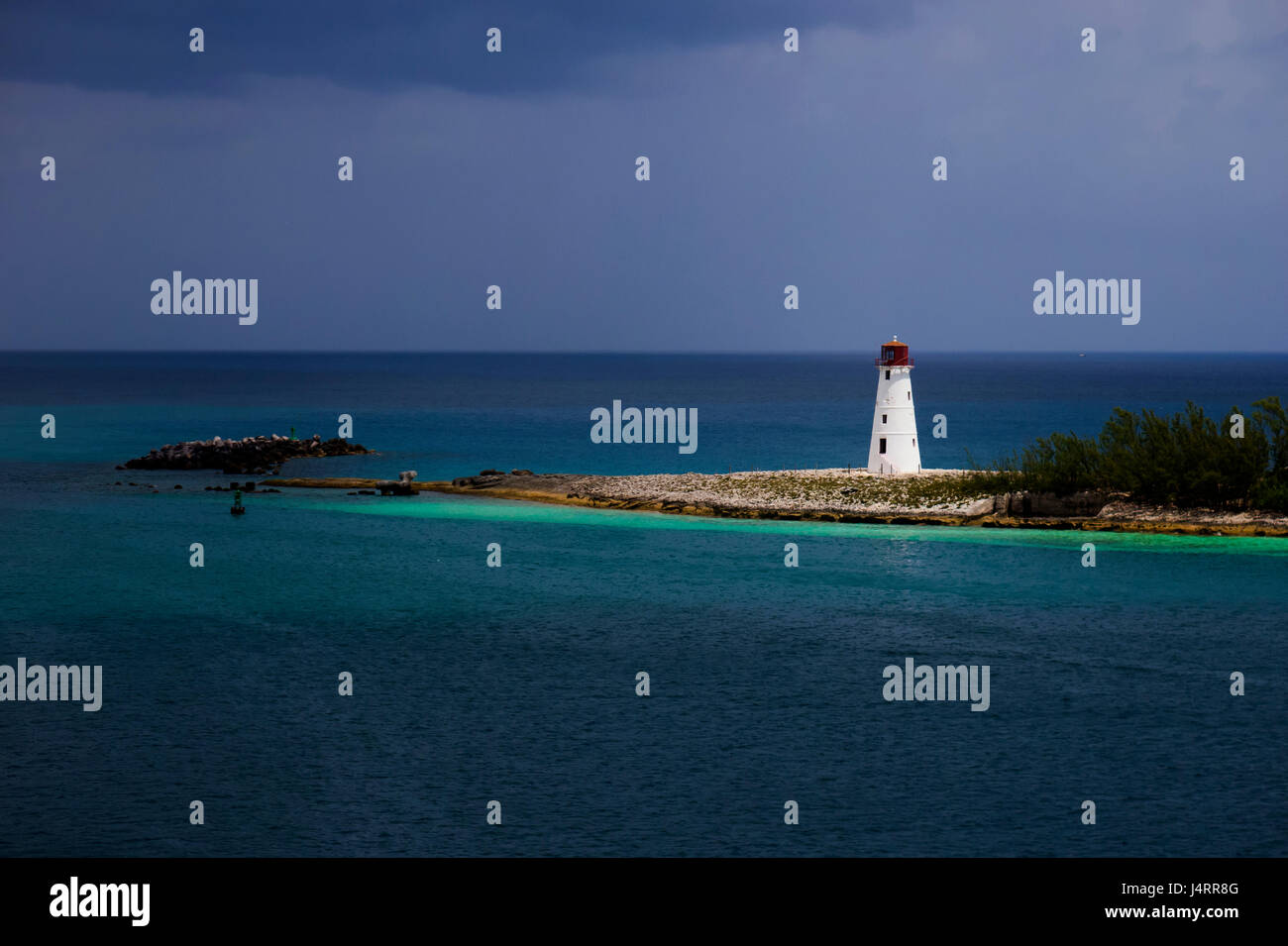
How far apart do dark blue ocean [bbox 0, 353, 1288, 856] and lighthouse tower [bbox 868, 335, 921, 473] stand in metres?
10.6

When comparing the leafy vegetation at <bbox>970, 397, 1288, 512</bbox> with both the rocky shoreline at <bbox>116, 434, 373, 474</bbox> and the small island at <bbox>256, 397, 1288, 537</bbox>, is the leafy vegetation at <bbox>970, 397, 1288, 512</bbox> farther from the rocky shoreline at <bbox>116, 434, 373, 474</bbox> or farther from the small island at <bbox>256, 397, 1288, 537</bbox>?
Answer: the rocky shoreline at <bbox>116, 434, 373, 474</bbox>

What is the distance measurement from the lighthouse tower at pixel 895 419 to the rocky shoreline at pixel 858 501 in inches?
41.4

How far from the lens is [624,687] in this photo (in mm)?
32281

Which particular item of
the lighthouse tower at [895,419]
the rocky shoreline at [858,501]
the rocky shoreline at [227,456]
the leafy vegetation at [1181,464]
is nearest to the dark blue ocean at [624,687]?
the rocky shoreline at [858,501]

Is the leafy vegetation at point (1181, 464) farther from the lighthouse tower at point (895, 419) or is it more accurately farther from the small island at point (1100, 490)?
the lighthouse tower at point (895, 419)

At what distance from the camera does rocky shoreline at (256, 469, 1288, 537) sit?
54.8 meters

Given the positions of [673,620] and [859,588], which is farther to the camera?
→ [859,588]

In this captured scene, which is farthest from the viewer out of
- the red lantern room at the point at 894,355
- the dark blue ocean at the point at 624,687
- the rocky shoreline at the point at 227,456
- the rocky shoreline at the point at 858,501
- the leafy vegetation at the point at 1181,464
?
the rocky shoreline at the point at 227,456

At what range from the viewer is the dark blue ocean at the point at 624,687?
23.7 m
